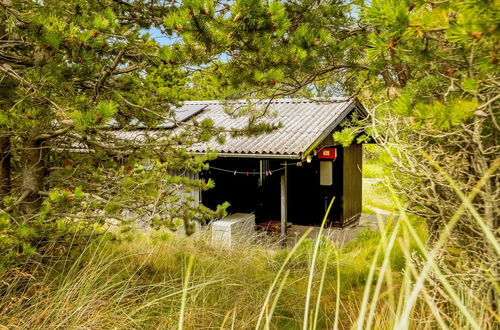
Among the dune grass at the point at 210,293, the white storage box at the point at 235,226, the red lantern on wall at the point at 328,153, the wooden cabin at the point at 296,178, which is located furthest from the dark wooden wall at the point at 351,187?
the dune grass at the point at 210,293

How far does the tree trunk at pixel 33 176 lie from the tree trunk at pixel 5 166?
350 mm

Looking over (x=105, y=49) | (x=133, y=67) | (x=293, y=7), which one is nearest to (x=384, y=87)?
(x=293, y=7)

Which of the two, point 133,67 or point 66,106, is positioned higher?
point 133,67

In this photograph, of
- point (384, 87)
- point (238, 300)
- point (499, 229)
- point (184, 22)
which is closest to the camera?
point (499, 229)

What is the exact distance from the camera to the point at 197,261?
447 centimetres

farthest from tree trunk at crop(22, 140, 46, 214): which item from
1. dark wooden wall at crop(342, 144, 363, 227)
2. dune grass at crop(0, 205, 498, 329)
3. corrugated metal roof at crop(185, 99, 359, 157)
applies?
dark wooden wall at crop(342, 144, 363, 227)

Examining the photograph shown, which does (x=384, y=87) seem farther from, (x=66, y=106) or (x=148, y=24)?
(x=66, y=106)

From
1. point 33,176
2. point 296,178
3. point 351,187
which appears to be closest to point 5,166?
point 33,176

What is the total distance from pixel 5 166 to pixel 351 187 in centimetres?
894

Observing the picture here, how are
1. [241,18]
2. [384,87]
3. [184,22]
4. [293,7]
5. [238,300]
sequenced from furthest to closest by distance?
[384,87]
[293,7]
[238,300]
[241,18]
[184,22]

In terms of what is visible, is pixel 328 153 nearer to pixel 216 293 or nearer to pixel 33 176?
pixel 216 293

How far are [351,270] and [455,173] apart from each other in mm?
2956

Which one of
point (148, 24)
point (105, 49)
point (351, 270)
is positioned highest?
point (148, 24)

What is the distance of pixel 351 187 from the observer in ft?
36.3
